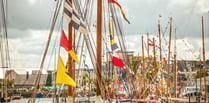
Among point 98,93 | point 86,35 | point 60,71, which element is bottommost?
point 98,93

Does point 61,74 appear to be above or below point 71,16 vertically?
below

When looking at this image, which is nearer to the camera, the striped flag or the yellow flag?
the yellow flag

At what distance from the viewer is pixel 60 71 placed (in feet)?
35.8

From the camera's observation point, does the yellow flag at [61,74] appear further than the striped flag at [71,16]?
No

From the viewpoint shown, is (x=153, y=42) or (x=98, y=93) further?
(x=153, y=42)

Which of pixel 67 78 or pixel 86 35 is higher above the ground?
pixel 86 35

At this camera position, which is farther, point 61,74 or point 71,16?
point 71,16

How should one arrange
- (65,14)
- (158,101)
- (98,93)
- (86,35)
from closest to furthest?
(65,14) < (86,35) < (98,93) < (158,101)

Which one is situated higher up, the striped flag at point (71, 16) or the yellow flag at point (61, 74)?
the striped flag at point (71, 16)

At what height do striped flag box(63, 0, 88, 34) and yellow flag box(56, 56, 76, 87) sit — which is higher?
striped flag box(63, 0, 88, 34)

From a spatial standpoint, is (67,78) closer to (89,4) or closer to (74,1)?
(74,1)

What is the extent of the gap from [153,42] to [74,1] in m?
26.3

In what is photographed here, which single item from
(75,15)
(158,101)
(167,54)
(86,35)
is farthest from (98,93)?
(167,54)

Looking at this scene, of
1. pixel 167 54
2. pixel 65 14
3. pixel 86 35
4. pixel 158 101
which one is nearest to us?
pixel 65 14
